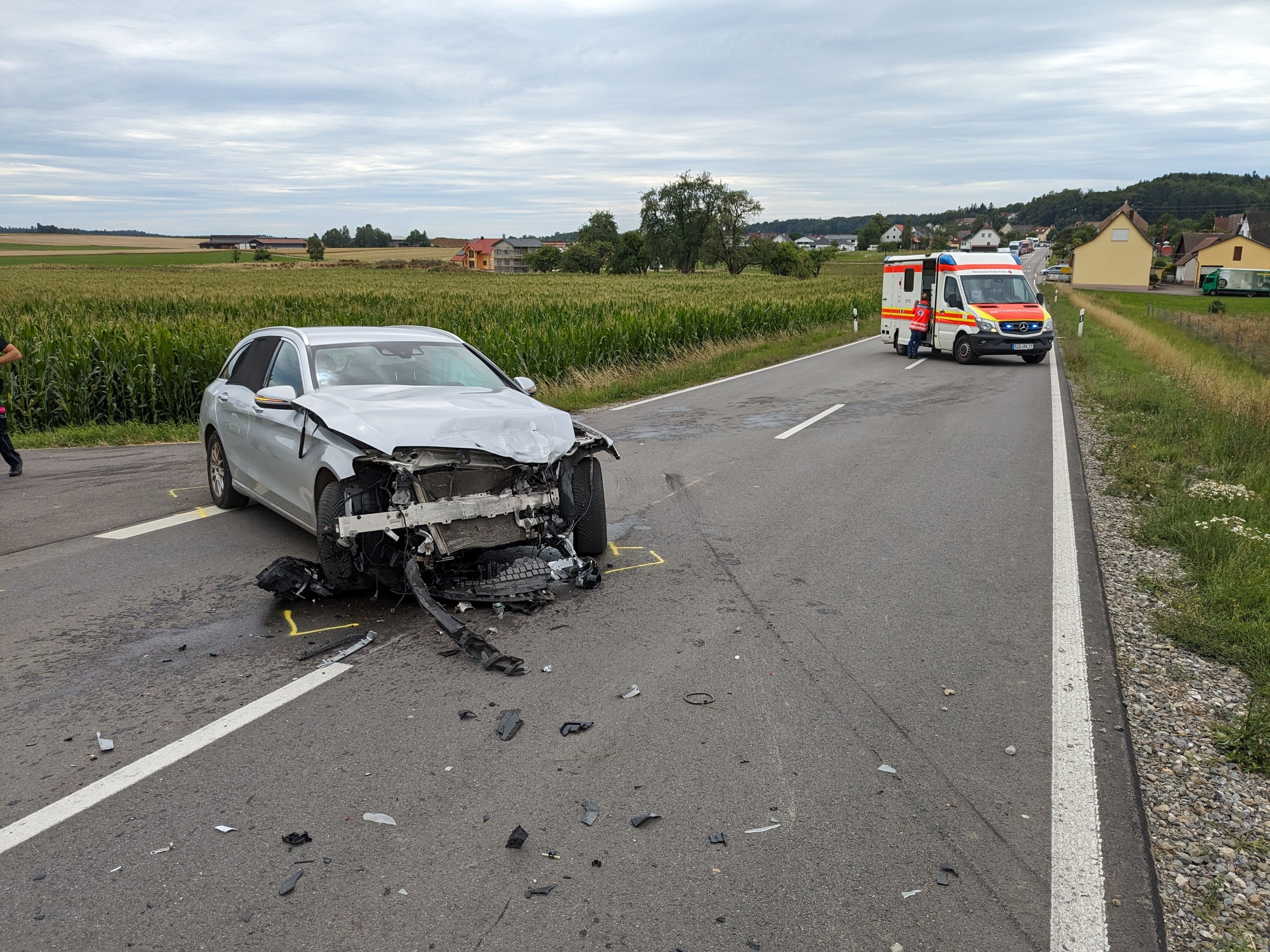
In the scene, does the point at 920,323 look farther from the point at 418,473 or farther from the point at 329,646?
the point at 329,646

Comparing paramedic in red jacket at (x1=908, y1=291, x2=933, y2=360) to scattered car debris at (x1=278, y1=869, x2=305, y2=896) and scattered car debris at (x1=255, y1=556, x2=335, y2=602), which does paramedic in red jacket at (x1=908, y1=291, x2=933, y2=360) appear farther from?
scattered car debris at (x1=278, y1=869, x2=305, y2=896)

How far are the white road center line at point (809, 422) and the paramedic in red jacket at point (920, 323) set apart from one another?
9.29m

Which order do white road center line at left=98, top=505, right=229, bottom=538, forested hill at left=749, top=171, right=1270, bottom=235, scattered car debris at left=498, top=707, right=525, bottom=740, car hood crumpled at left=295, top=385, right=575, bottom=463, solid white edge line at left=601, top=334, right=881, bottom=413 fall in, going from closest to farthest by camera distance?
1. scattered car debris at left=498, top=707, right=525, bottom=740
2. car hood crumpled at left=295, top=385, right=575, bottom=463
3. white road center line at left=98, top=505, right=229, bottom=538
4. solid white edge line at left=601, top=334, right=881, bottom=413
5. forested hill at left=749, top=171, right=1270, bottom=235

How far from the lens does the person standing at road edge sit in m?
9.73

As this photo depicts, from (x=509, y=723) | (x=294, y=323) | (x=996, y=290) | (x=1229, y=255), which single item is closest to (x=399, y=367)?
(x=509, y=723)

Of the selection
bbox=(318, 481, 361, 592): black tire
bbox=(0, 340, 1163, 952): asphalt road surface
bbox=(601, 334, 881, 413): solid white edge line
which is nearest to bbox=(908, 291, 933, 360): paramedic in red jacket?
bbox=(601, 334, 881, 413): solid white edge line

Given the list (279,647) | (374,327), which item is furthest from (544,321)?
(279,647)

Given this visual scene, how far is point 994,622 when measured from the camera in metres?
5.57

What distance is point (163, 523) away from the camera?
7934 mm

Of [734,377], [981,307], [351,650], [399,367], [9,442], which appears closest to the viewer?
[351,650]

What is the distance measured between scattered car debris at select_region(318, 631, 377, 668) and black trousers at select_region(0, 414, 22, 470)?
261 inches

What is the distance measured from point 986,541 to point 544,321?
1517cm

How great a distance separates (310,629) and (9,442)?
262 inches

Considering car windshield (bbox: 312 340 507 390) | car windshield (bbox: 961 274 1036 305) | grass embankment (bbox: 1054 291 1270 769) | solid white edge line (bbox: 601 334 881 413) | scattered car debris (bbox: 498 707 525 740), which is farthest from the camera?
car windshield (bbox: 961 274 1036 305)
